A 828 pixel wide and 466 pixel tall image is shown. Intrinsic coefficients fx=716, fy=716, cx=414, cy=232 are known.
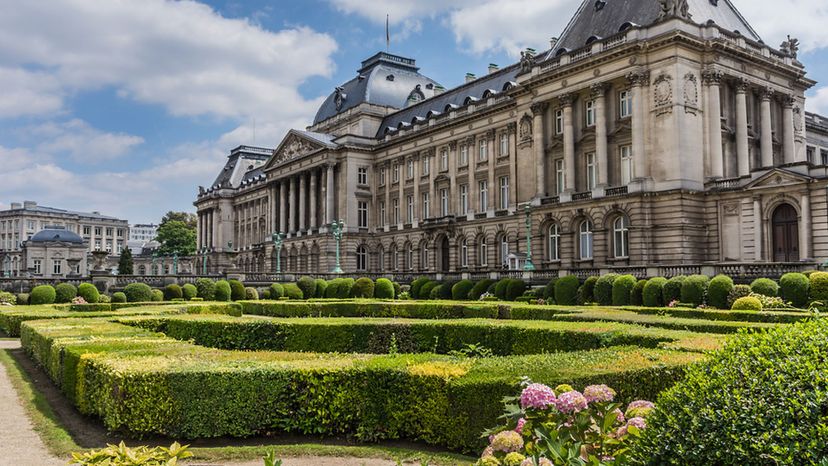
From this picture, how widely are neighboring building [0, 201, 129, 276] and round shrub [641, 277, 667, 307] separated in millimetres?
132067

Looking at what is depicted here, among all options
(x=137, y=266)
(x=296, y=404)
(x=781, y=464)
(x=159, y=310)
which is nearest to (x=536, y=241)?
(x=159, y=310)

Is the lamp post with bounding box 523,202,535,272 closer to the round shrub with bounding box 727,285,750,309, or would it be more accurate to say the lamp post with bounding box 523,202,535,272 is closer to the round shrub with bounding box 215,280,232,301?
the round shrub with bounding box 727,285,750,309

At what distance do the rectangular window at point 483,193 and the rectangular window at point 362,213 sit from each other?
18.2 meters

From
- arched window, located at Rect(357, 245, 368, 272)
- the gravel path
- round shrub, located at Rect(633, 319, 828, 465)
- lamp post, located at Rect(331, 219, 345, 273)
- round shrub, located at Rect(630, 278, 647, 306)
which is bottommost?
the gravel path

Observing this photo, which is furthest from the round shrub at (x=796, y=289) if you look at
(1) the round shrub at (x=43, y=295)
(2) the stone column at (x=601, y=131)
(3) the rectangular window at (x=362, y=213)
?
(3) the rectangular window at (x=362, y=213)

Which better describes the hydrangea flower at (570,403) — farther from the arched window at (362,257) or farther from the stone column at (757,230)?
the arched window at (362,257)

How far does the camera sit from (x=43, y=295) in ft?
151

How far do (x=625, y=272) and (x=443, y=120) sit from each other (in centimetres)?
3289

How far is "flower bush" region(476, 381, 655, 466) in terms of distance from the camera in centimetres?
568

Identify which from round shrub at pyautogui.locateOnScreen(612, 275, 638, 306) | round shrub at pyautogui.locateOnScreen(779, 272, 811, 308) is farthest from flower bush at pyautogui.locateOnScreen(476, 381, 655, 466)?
round shrub at pyautogui.locateOnScreen(612, 275, 638, 306)

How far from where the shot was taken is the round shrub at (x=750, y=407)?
4.22 metres

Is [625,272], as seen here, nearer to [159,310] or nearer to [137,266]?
[159,310]

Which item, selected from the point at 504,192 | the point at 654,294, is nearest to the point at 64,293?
the point at 504,192

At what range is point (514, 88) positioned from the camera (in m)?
56.1
